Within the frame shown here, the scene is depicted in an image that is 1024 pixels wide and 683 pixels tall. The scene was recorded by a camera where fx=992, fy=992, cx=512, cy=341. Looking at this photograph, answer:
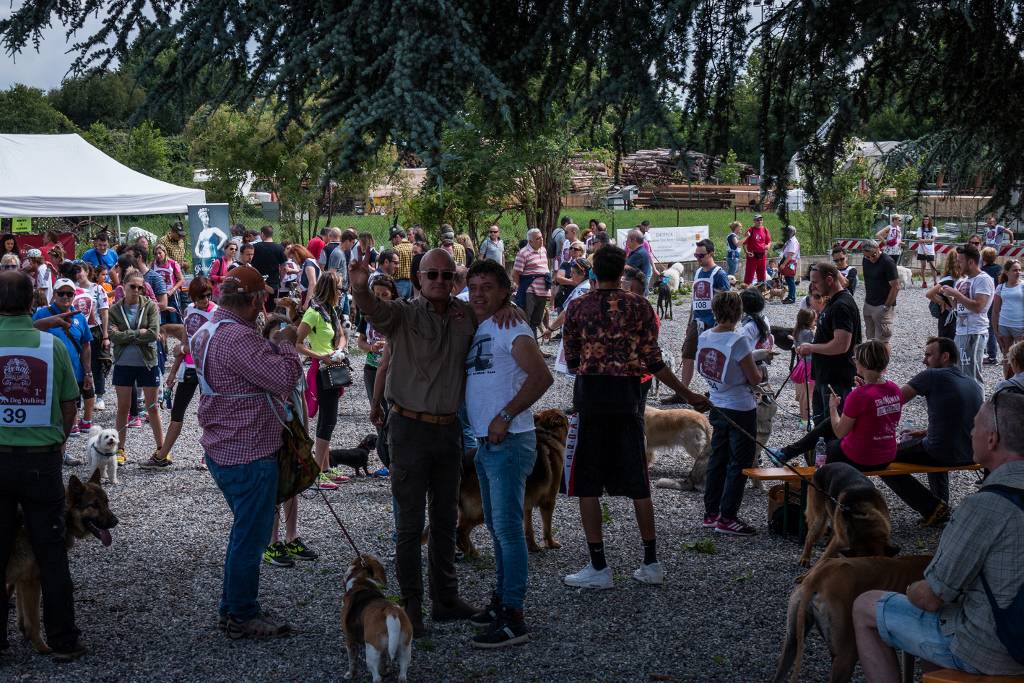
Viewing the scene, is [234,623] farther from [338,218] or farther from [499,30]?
[338,218]

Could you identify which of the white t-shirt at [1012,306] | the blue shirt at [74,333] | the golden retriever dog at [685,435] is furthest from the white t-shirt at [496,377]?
the white t-shirt at [1012,306]

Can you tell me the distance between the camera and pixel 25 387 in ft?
16.2

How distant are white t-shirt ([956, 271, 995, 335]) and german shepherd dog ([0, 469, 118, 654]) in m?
9.69

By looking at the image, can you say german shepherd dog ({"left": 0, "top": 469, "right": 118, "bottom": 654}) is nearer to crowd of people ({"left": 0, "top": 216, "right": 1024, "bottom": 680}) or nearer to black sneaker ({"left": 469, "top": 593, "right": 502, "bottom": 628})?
crowd of people ({"left": 0, "top": 216, "right": 1024, "bottom": 680})

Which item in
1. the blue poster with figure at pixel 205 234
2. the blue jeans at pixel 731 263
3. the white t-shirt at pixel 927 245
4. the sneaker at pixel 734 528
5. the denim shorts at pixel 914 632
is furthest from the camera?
the white t-shirt at pixel 927 245

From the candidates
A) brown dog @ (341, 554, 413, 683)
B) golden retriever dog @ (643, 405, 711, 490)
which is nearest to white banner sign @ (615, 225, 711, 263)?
golden retriever dog @ (643, 405, 711, 490)

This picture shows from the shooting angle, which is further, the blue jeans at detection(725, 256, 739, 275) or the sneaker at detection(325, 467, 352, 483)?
the blue jeans at detection(725, 256, 739, 275)

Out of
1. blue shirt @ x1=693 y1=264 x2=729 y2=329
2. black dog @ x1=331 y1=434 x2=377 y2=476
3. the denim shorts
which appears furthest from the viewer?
blue shirt @ x1=693 y1=264 x2=729 y2=329

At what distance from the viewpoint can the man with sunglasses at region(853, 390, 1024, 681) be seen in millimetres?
3346

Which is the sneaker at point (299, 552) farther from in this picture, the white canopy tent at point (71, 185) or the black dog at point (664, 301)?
the white canopy tent at point (71, 185)

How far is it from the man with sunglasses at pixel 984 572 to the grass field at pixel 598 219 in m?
23.5

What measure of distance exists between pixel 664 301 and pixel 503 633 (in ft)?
49.2

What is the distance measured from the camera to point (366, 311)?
4.75 m

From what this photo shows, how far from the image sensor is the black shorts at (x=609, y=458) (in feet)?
19.1
